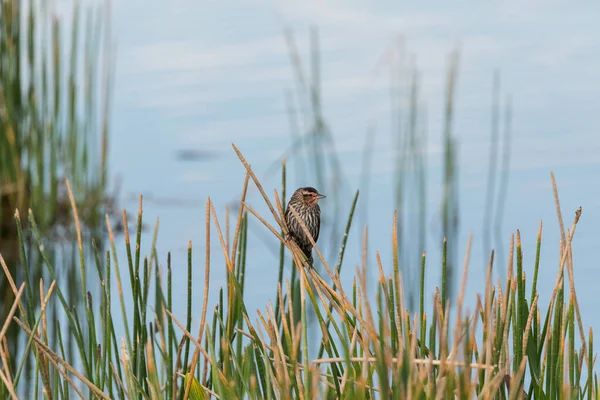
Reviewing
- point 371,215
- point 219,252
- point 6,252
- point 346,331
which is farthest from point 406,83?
point 346,331

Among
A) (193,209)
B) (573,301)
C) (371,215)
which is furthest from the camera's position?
(193,209)

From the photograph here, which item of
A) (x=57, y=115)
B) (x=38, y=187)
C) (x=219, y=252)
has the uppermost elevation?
(x=57, y=115)

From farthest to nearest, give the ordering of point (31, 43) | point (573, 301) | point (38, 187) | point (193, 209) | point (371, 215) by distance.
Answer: point (193, 209) < point (371, 215) < point (38, 187) < point (31, 43) < point (573, 301)

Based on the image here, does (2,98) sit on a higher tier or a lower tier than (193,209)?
higher

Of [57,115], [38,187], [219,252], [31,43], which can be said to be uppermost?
[31,43]

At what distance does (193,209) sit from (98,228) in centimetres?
82

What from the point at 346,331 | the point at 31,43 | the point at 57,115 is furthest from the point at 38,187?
the point at 346,331

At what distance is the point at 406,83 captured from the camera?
8375 mm

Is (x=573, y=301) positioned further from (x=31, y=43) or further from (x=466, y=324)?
(x=31, y=43)

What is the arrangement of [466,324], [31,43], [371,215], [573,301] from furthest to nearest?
[371,215], [31,43], [573,301], [466,324]

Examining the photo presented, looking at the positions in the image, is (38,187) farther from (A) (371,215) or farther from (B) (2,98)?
(A) (371,215)

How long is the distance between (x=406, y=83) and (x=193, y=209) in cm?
207

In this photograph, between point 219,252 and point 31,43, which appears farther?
point 219,252

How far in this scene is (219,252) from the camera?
809 centimetres
